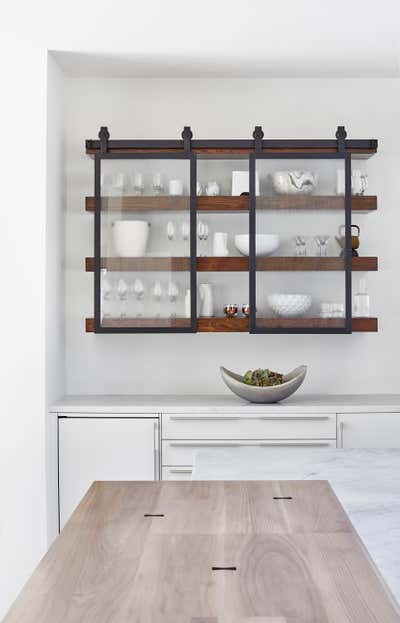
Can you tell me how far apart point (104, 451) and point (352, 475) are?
75.6 inches

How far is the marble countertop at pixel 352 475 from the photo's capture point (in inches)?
59.9

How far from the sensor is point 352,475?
2062 millimetres

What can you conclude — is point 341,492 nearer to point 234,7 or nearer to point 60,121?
point 234,7

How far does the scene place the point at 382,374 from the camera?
14.1 ft

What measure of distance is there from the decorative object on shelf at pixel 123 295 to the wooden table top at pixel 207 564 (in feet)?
7.04

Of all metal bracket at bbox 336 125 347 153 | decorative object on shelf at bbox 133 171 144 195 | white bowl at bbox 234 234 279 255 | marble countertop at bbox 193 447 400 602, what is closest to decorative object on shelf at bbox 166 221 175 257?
decorative object on shelf at bbox 133 171 144 195

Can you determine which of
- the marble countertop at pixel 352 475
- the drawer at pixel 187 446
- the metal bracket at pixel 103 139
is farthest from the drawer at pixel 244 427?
the metal bracket at pixel 103 139

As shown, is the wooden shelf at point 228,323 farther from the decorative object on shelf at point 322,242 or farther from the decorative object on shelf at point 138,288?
the decorative object on shelf at point 322,242

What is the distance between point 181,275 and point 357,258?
932 millimetres

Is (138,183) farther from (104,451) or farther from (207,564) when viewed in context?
(207,564)

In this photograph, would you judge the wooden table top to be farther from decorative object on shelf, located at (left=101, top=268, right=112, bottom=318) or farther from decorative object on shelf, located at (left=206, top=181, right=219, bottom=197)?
decorative object on shelf, located at (left=206, top=181, right=219, bottom=197)

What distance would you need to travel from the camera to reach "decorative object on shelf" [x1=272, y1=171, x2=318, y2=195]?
3.99 metres

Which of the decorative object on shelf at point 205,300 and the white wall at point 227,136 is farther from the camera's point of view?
the white wall at point 227,136

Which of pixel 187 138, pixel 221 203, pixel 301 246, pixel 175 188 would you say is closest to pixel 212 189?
pixel 221 203
